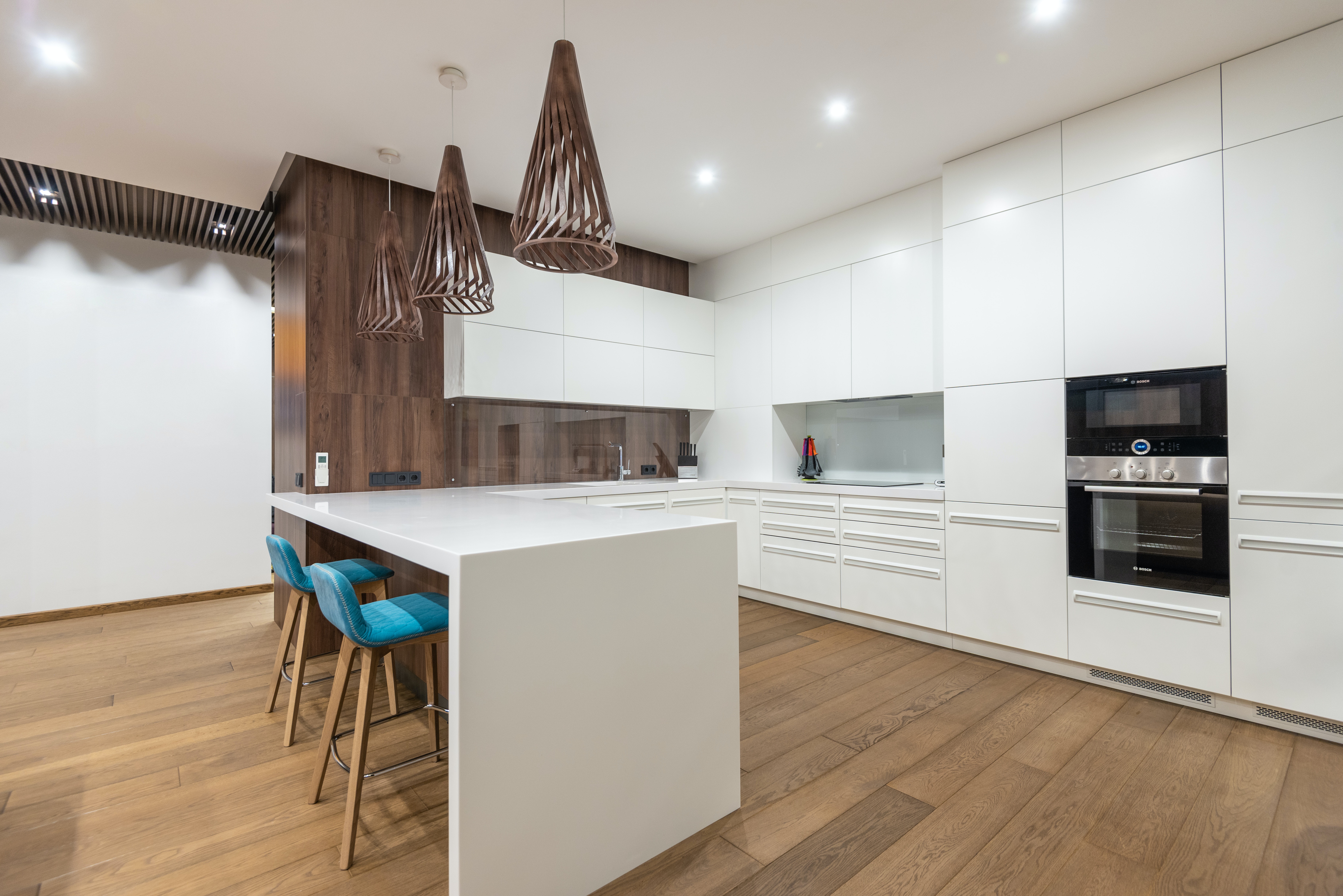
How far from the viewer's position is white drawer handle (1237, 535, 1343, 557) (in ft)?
7.28

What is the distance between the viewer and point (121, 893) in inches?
58.9

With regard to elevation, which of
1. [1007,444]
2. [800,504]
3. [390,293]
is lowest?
[800,504]

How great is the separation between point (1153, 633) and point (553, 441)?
141 inches

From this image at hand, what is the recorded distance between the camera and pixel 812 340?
4.30m

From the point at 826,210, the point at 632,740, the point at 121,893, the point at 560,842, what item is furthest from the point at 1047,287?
the point at 121,893

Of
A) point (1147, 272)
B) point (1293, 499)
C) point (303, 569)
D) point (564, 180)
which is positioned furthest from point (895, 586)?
point (303, 569)

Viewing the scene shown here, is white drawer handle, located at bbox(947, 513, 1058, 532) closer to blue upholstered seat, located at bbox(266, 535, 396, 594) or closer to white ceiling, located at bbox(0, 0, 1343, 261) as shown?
white ceiling, located at bbox(0, 0, 1343, 261)

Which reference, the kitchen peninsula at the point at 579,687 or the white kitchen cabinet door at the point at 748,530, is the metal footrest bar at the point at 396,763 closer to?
the kitchen peninsula at the point at 579,687

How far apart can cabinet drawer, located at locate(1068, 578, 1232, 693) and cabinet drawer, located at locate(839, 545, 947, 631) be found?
0.65 metres

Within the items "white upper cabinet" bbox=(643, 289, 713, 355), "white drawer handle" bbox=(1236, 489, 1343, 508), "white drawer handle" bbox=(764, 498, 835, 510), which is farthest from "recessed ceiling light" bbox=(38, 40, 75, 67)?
"white drawer handle" bbox=(1236, 489, 1343, 508)

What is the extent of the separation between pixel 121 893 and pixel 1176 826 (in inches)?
112

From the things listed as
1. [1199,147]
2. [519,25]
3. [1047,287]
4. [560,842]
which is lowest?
[560,842]

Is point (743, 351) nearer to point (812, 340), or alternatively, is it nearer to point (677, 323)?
point (677, 323)

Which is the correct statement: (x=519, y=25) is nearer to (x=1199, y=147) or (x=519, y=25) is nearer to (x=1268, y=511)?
(x=1199, y=147)
